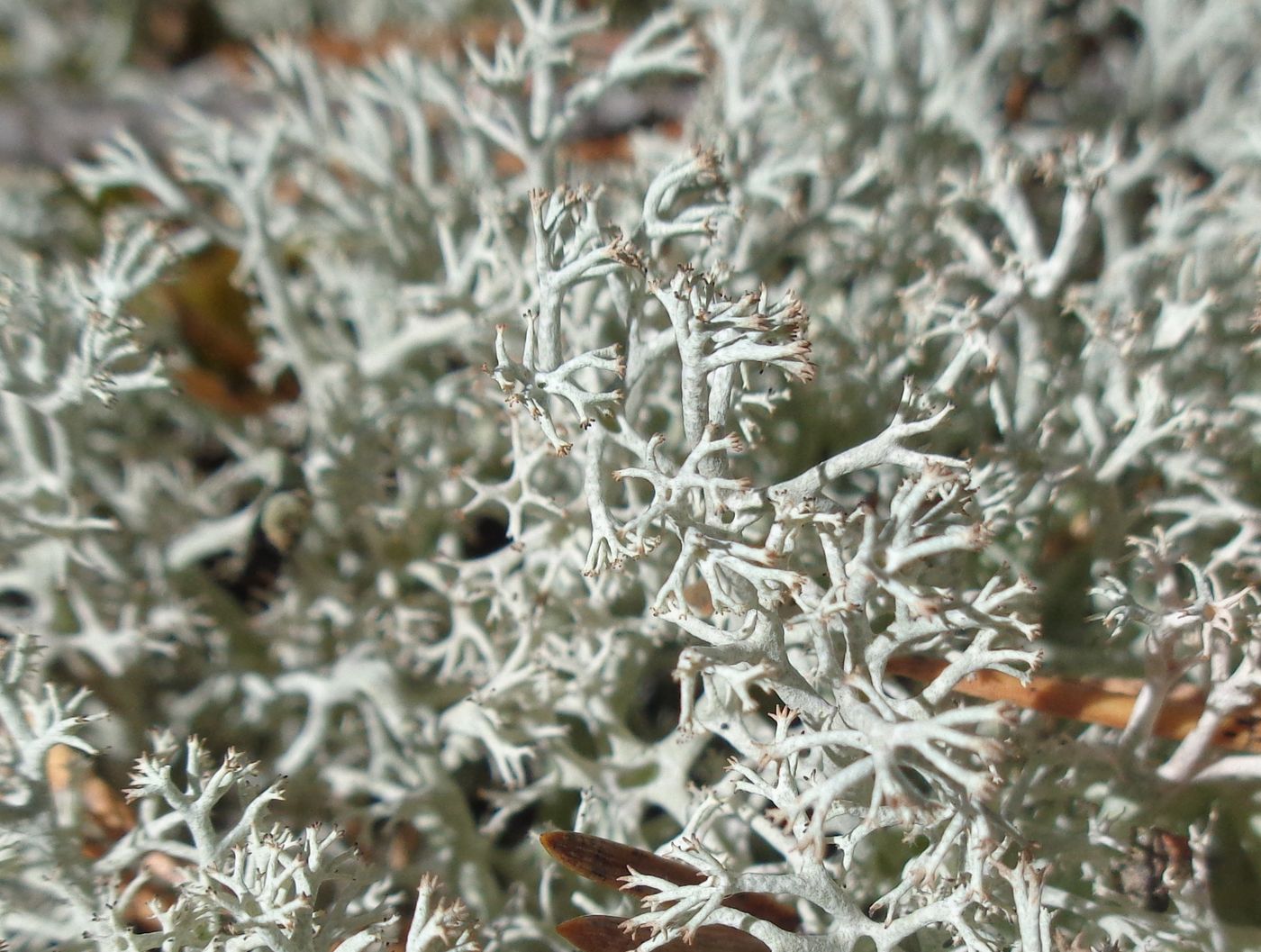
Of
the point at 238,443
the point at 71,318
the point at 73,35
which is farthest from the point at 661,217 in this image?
the point at 73,35

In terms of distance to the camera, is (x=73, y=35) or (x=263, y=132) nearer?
(x=263, y=132)

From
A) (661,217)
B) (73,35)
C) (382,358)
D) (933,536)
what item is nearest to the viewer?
(933,536)

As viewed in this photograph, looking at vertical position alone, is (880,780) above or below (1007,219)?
below

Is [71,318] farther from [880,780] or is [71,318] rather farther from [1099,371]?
[1099,371]

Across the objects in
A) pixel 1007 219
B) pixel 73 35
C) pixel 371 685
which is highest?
pixel 73 35

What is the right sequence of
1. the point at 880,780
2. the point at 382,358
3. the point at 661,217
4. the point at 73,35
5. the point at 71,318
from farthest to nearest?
the point at 73,35, the point at 382,358, the point at 71,318, the point at 661,217, the point at 880,780

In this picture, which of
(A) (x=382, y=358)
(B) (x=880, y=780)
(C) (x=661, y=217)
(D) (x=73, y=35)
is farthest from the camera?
(D) (x=73, y=35)

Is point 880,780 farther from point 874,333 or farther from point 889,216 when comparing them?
point 889,216

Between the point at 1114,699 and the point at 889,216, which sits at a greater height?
the point at 889,216

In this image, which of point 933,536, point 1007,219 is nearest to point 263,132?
point 1007,219
